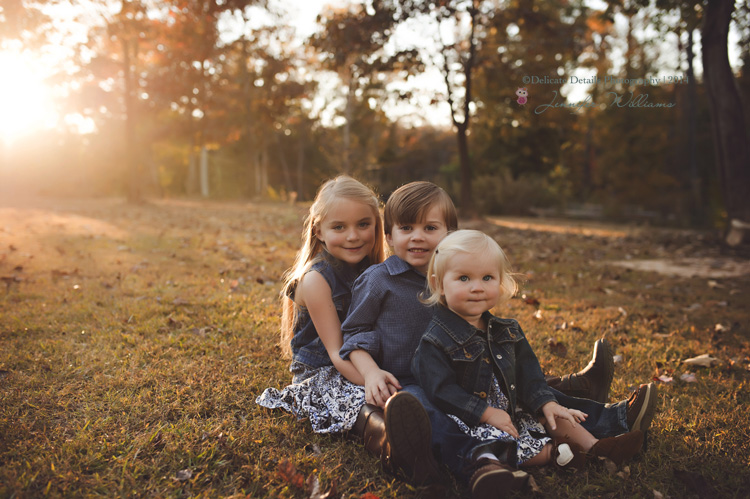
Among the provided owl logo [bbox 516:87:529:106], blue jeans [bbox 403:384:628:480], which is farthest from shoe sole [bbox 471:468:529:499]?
owl logo [bbox 516:87:529:106]

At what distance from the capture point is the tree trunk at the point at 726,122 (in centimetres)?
757

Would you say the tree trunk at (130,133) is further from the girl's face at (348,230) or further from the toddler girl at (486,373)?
the toddler girl at (486,373)

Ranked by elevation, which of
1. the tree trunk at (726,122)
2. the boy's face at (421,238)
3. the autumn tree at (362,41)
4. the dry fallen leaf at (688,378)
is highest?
the autumn tree at (362,41)

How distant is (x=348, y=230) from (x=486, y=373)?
94 cm

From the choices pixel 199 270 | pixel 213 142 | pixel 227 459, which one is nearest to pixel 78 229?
pixel 199 270

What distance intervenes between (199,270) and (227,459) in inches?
152

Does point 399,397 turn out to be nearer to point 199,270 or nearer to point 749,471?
point 749,471

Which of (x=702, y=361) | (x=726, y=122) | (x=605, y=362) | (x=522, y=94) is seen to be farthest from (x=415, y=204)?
(x=726, y=122)

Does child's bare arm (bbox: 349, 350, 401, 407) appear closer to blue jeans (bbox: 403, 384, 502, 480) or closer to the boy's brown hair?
blue jeans (bbox: 403, 384, 502, 480)

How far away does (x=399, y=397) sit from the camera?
171cm

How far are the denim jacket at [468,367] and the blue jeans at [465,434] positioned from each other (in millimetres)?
47

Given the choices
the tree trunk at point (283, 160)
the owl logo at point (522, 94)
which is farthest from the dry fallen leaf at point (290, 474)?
the tree trunk at point (283, 160)

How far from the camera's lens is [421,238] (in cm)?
224

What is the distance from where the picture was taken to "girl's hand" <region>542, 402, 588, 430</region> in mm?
1991
